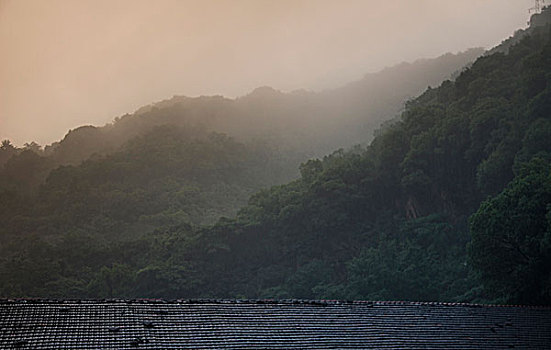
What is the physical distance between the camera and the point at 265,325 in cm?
920

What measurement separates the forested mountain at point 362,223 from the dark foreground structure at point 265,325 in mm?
3980

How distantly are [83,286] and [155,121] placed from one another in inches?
887

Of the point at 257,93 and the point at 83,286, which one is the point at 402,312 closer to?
the point at 83,286

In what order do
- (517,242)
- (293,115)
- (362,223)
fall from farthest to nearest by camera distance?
(293,115)
(362,223)
(517,242)

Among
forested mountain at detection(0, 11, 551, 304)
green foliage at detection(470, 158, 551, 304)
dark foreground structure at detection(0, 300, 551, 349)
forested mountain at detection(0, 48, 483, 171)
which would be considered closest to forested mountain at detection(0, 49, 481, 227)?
forested mountain at detection(0, 48, 483, 171)

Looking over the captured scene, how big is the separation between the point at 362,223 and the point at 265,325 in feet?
58.4

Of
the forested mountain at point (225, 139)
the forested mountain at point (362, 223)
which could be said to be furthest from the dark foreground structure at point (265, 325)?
the forested mountain at point (225, 139)

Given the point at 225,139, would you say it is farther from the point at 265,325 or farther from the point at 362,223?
the point at 265,325

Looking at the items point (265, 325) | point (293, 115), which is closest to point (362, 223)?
point (265, 325)

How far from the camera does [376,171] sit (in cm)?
2725

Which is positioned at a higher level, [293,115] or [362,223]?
[293,115]

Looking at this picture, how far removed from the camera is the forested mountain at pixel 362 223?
65.7 ft

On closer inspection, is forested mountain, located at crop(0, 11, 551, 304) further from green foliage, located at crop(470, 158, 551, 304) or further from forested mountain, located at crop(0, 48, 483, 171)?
forested mountain, located at crop(0, 48, 483, 171)

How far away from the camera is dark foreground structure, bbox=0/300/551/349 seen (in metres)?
8.21
